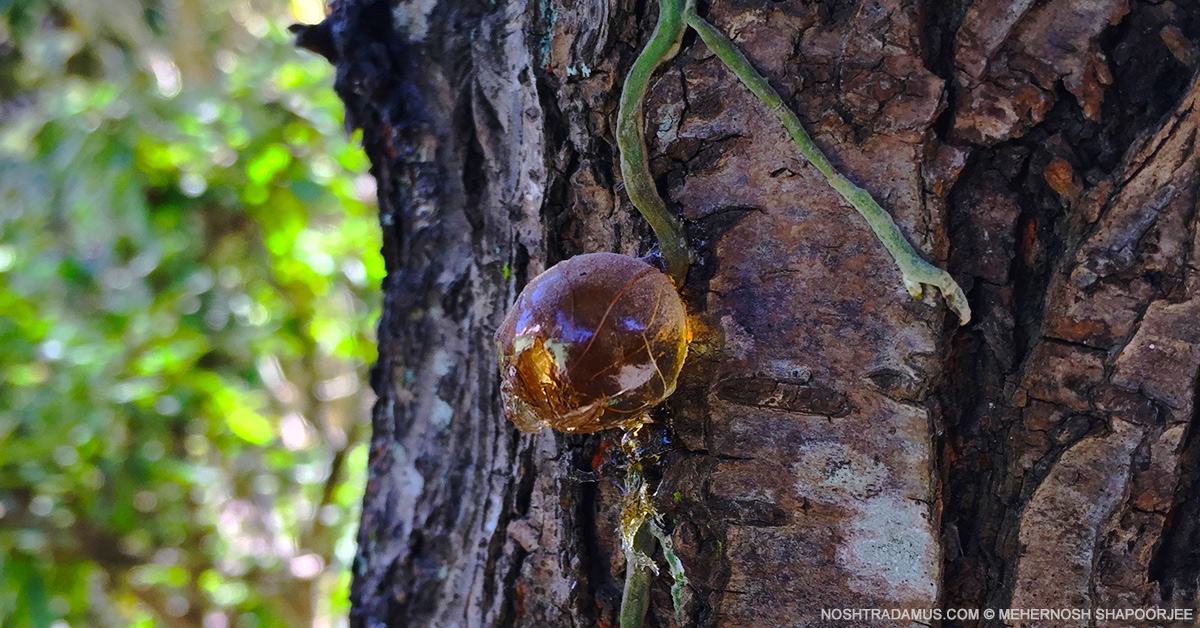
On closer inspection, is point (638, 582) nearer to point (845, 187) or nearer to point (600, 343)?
point (600, 343)

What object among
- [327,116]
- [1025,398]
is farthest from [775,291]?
[327,116]

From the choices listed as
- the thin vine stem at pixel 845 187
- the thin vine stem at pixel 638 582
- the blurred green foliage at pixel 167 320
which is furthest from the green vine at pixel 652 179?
the blurred green foliage at pixel 167 320

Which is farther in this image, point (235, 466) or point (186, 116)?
point (235, 466)

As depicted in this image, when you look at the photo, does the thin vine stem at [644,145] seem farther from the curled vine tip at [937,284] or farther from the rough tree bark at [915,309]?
the curled vine tip at [937,284]

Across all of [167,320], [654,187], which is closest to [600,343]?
[654,187]

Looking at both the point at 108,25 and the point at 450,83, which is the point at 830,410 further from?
the point at 108,25

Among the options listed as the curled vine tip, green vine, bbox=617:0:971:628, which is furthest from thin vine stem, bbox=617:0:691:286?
the curled vine tip
